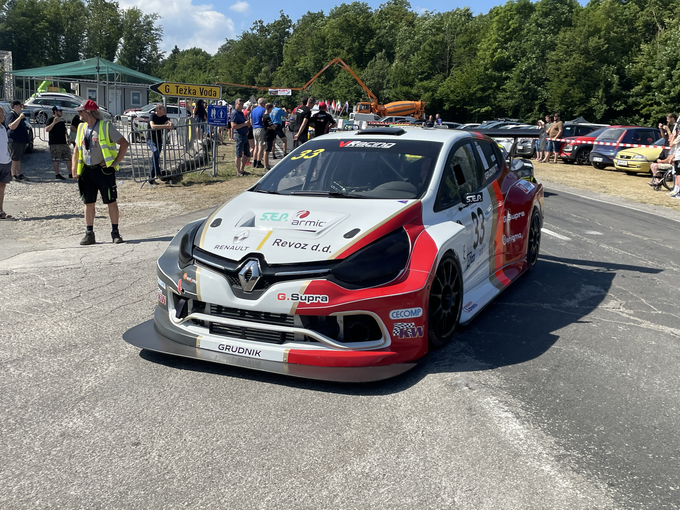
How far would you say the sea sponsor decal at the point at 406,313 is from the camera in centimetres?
416

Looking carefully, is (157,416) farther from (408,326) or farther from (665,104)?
(665,104)

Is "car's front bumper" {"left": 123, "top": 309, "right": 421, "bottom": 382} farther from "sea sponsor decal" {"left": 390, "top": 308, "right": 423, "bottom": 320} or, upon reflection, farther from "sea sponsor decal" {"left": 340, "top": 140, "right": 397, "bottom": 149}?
"sea sponsor decal" {"left": 340, "top": 140, "right": 397, "bottom": 149}

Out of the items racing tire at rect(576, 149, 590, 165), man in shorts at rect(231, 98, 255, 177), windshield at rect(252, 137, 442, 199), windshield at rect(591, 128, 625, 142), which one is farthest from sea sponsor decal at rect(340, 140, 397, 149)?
racing tire at rect(576, 149, 590, 165)

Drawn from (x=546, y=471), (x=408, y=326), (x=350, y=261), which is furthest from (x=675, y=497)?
(x=350, y=261)

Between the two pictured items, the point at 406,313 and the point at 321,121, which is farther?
the point at 321,121

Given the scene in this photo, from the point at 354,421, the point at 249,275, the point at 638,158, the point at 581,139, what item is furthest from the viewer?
the point at 581,139

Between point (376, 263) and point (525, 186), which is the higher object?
point (525, 186)

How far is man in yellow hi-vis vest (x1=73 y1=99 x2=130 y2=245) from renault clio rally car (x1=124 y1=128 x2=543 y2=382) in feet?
12.0

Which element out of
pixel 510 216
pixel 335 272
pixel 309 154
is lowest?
pixel 335 272

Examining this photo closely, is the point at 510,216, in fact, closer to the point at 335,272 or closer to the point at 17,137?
the point at 335,272

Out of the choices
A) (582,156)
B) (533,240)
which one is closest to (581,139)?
(582,156)

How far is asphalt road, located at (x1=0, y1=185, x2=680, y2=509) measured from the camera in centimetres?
294

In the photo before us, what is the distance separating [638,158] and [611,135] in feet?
9.91

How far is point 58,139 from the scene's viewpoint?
53.4 ft
